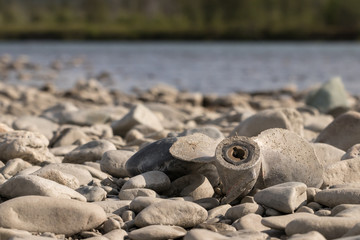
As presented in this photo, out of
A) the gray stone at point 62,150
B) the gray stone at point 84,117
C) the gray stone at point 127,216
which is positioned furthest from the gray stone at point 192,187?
the gray stone at point 84,117

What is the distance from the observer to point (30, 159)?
4.27 m

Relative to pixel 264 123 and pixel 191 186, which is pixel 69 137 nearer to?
pixel 264 123

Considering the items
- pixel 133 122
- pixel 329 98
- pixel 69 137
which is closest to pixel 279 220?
pixel 69 137

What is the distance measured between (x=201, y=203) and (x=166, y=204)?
15.2 inches

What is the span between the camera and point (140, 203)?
3234 millimetres

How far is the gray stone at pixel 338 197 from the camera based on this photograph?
3.25m

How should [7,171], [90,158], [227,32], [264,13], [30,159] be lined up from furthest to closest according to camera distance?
[264,13]
[227,32]
[90,158]
[30,159]
[7,171]

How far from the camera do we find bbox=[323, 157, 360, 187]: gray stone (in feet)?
12.5

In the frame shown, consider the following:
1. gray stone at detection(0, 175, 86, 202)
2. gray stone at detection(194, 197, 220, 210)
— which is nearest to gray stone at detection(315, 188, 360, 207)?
gray stone at detection(194, 197, 220, 210)

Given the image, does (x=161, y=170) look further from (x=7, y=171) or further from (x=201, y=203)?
(x=7, y=171)

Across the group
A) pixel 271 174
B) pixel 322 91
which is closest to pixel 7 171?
pixel 271 174

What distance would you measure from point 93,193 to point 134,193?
8.8 inches

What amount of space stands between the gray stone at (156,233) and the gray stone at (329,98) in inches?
246

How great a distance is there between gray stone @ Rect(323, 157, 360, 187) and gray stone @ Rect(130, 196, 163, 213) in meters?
1.15
